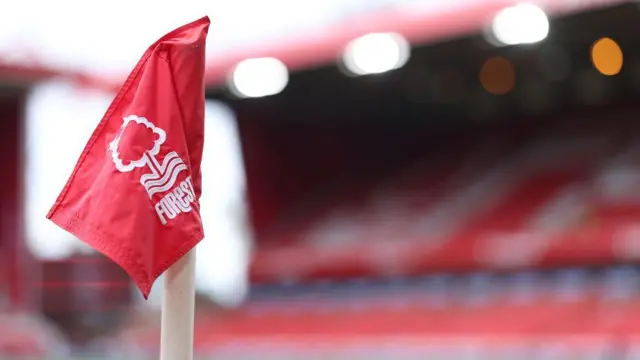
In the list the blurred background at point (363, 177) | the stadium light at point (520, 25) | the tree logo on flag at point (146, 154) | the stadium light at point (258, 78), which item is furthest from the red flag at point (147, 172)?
the stadium light at point (258, 78)

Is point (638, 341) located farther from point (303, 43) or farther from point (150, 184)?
point (150, 184)

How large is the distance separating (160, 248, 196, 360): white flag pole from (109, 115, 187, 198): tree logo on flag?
217mm

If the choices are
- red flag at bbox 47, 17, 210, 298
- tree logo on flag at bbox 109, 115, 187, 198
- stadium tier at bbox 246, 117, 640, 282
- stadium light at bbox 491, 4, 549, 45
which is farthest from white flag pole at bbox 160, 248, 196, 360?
stadium tier at bbox 246, 117, 640, 282

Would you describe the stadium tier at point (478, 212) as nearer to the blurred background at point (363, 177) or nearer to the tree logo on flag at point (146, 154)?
the blurred background at point (363, 177)

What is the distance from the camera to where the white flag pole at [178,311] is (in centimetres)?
297

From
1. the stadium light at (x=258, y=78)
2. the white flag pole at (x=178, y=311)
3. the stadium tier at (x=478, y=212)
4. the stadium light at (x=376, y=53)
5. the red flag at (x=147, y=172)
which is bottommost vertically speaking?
the white flag pole at (x=178, y=311)

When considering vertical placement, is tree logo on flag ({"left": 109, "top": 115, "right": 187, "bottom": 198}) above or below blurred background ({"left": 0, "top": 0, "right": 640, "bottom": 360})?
below

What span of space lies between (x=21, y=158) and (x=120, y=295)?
6.73ft

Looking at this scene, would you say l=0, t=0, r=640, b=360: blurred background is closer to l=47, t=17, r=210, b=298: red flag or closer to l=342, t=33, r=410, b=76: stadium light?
l=342, t=33, r=410, b=76: stadium light

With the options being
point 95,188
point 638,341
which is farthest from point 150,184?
point 638,341

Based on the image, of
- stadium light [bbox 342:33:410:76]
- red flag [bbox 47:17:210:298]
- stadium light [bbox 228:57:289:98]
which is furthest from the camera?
stadium light [bbox 228:57:289:98]

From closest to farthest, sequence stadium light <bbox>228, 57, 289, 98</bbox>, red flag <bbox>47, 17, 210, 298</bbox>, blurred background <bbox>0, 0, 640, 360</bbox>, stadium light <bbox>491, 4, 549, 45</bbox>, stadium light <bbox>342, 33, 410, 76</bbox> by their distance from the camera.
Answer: red flag <bbox>47, 17, 210, 298</bbox>, stadium light <bbox>491, 4, 549, 45</bbox>, blurred background <bbox>0, 0, 640, 360</bbox>, stadium light <bbox>342, 33, 410, 76</bbox>, stadium light <bbox>228, 57, 289, 98</bbox>

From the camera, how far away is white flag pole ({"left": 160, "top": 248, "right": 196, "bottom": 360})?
117 inches

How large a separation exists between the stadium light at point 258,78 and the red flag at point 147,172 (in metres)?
8.87
